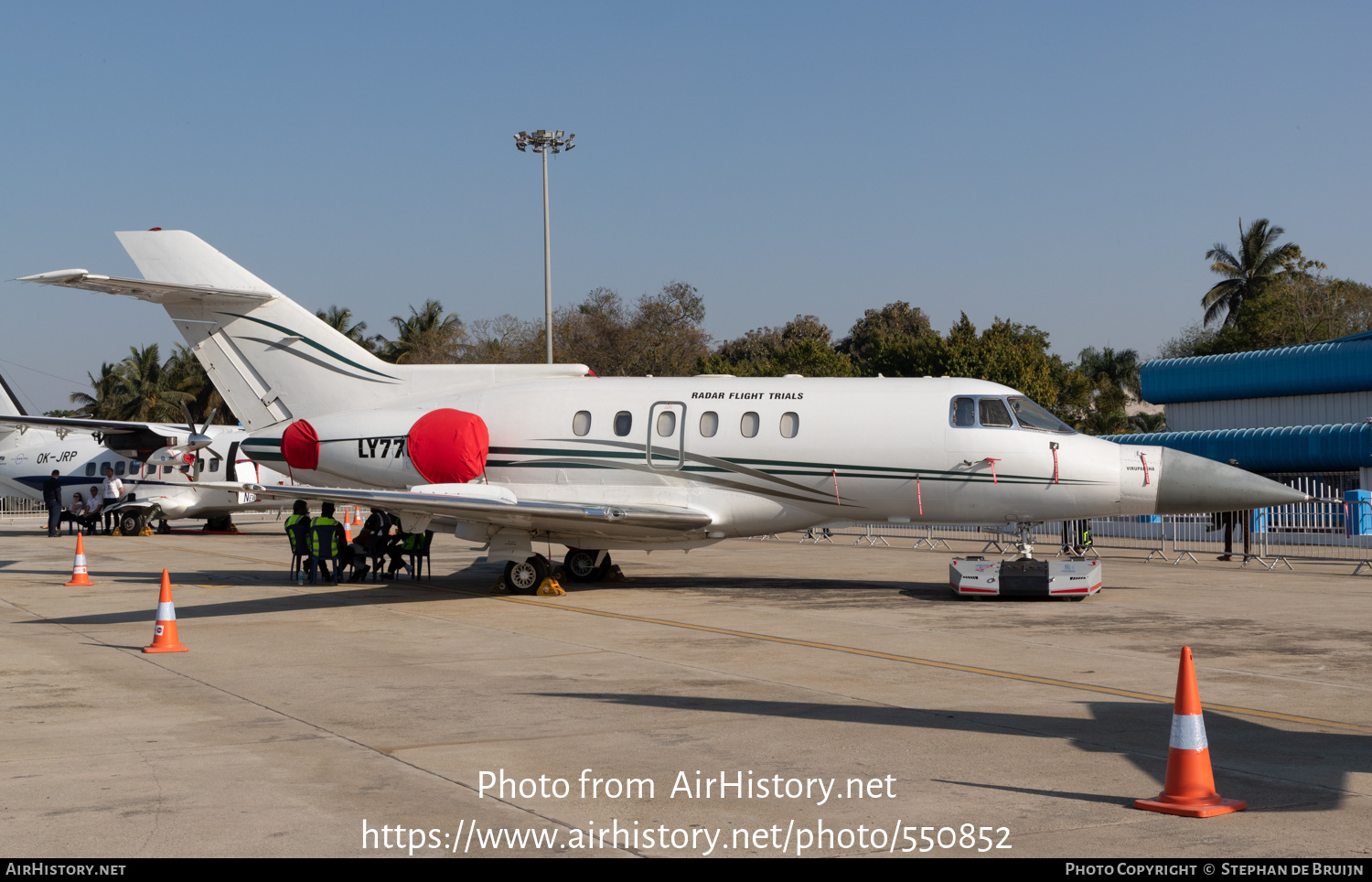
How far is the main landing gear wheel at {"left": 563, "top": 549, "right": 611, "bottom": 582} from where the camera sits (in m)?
20.3

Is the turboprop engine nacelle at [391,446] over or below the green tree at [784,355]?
below

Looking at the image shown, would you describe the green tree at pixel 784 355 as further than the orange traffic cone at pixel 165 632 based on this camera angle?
Yes

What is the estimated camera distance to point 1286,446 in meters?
40.7

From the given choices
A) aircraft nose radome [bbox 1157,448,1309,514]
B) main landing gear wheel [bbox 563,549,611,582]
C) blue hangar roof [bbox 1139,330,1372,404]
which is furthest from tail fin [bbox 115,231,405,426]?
blue hangar roof [bbox 1139,330,1372,404]

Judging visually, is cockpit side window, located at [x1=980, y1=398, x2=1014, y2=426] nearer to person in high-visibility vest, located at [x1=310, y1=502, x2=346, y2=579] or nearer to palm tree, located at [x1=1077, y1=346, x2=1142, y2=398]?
person in high-visibility vest, located at [x1=310, y1=502, x2=346, y2=579]

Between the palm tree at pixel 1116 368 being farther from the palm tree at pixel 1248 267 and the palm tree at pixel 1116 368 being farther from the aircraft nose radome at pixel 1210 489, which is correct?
the aircraft nose radome at pixel 1210 489

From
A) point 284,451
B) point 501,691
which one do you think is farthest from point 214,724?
point 284,451

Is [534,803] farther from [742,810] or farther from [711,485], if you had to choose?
[711,485]

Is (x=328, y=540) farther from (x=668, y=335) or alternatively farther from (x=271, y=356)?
(x=668, y=335)

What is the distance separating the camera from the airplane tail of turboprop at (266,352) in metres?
20.1

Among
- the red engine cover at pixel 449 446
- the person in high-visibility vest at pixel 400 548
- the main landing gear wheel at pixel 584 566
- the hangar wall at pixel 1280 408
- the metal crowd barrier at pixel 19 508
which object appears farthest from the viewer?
the metal crowd barrier at pixel 19 508

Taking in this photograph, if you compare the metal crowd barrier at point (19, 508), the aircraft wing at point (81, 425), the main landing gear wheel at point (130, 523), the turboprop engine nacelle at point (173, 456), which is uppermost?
the aircraft wing at point (81, 425)

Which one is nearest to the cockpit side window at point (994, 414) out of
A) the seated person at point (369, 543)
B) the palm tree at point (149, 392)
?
the seated person at point (369, 543)

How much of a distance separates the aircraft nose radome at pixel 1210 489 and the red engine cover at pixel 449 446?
1031 cm
